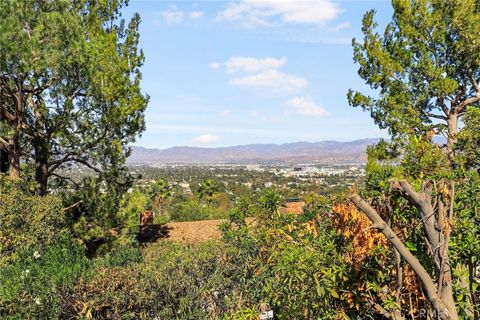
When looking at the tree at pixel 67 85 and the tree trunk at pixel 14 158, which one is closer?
the tree at pixel 67 85

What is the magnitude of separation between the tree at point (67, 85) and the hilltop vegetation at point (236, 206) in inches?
1.8

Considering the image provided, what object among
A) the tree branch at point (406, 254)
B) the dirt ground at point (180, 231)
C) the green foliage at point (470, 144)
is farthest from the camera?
the dirt ground at point (180, 231)

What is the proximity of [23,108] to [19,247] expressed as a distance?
190 inches

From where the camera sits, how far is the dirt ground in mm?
16344

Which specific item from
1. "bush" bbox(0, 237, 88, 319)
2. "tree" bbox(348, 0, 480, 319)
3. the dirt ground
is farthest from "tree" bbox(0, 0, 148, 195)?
"tree" bbox(348, 0, 480, 319)

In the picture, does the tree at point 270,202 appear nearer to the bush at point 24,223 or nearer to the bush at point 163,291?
the bush at point 163,291

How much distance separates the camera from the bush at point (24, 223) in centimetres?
959

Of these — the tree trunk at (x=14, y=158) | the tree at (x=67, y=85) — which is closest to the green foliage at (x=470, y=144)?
the tree at (x=67, y=85)

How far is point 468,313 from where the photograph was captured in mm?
3643

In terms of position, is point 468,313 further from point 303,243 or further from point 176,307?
point 176,307

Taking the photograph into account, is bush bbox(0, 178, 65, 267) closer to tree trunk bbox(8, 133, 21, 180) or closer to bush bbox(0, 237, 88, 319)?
tree trunk bbox(8, 133, 21, 180)

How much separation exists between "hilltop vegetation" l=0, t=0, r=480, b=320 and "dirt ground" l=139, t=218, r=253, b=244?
11.1 feet

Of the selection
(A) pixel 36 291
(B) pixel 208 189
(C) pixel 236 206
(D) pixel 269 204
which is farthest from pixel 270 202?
(B) pixel 208 189

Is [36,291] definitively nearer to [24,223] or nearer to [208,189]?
[24,223]
